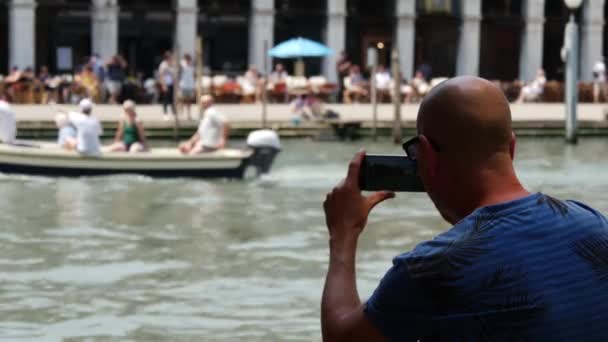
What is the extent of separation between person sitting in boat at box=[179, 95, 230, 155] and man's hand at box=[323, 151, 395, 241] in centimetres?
1705

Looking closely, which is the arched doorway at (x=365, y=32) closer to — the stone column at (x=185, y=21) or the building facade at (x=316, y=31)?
the building facade at (x=316, y=31)

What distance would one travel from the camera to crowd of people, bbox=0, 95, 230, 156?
19.8 m

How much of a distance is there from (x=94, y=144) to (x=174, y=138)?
8917 millimetres

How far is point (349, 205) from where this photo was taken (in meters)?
2.89

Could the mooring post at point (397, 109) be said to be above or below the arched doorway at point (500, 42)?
below

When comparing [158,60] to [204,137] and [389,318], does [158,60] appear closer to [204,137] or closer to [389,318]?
[204,137]

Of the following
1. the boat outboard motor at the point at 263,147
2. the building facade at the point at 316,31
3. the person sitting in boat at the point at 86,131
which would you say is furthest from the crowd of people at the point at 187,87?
the person sitting in boat at the point at 86,131

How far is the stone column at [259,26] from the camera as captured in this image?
144 feet

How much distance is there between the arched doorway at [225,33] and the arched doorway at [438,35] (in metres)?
6.29

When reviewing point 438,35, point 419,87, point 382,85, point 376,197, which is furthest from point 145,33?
point 376,197

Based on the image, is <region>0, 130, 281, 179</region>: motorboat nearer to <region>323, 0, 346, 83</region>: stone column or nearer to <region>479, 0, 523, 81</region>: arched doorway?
<region>323, 0, 346, 83</region>: stone column


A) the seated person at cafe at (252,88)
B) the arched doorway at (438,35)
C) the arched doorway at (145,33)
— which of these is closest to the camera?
the seated person at cafe at (252,88)

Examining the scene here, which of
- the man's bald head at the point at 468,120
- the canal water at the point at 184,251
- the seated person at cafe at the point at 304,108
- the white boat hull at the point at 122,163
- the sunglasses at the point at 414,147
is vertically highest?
the man's bald head at the point at 468,120

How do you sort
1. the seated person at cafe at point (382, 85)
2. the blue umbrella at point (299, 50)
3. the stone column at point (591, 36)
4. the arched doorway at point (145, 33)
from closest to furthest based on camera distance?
the blue umbrella at point (299, 50)
the seated person at cafe at point (382, 85)
the arched doorway at point (145, 33)
the stone column at point (591, 36)
